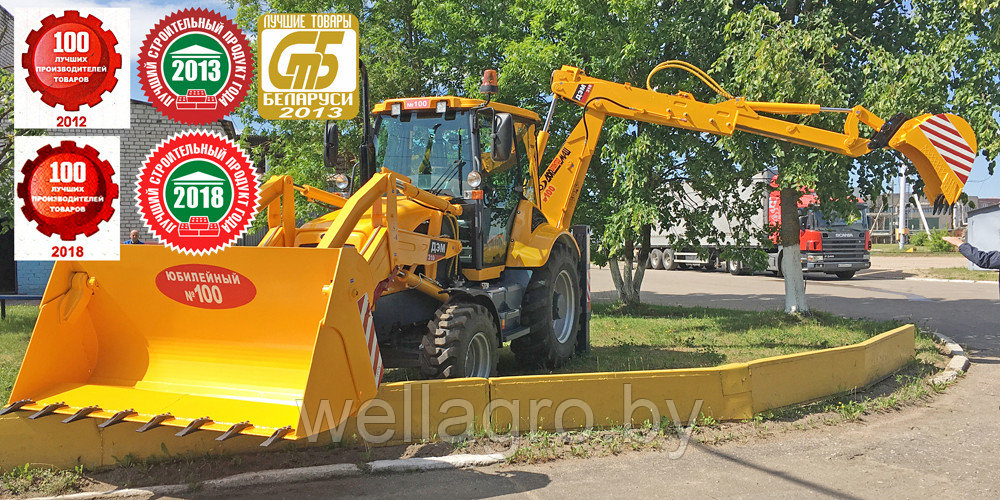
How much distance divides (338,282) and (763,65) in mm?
8309

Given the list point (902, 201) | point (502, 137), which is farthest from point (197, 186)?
point (902, 201)

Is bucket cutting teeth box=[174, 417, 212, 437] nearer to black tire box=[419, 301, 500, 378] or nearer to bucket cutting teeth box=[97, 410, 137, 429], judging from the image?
bucket cutting teeth box=[97, 410, 137, 429]

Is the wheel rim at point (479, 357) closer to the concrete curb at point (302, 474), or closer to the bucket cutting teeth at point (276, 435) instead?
the concrete curb at point (302, 474)

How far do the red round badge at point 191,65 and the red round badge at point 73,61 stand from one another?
32 cm

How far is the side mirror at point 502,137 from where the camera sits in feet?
24.4

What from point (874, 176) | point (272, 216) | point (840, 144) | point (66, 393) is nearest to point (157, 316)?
point (66, 393)

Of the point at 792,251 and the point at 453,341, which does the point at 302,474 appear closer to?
the point at 453,341

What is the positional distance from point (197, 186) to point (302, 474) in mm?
2528

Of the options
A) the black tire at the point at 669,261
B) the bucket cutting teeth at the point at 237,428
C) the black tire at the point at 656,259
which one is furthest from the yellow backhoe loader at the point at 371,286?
the black tire at the point at 656,259

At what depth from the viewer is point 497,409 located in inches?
247

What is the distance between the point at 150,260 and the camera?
563 cm

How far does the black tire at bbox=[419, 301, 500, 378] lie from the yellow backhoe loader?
2cm

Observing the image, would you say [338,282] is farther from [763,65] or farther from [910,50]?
[910,50]

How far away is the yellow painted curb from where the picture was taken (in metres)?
5.47
